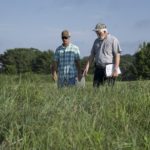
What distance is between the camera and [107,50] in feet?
20.2

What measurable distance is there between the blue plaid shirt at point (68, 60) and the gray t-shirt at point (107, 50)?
592mm

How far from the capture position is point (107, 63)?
616 cm

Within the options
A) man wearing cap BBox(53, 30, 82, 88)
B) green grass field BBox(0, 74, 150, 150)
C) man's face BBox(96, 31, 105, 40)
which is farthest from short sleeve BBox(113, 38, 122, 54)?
green grass field BBox(0, 74, 150, 150)

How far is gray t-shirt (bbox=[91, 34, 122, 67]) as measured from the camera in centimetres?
616

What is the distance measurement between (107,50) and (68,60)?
0.94 metres

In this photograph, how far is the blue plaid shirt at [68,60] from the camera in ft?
21.5

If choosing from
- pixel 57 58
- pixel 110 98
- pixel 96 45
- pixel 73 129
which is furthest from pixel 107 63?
pixel 73 129

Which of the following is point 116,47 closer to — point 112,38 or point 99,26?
point 112,38

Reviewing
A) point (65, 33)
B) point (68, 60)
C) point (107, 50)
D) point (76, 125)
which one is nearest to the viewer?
point (76, 125)

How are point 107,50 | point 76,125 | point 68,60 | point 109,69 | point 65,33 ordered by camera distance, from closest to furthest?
point 76,125 → point 109,69 → point 107,50 → point 65,33 → point 68,60

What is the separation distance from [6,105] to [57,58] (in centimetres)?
344

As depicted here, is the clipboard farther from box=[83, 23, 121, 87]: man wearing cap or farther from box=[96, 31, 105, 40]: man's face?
box=[96, 31, 105, 40]: man's face

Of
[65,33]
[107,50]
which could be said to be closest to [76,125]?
[107,50]

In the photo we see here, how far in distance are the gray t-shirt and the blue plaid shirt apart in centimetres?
59
